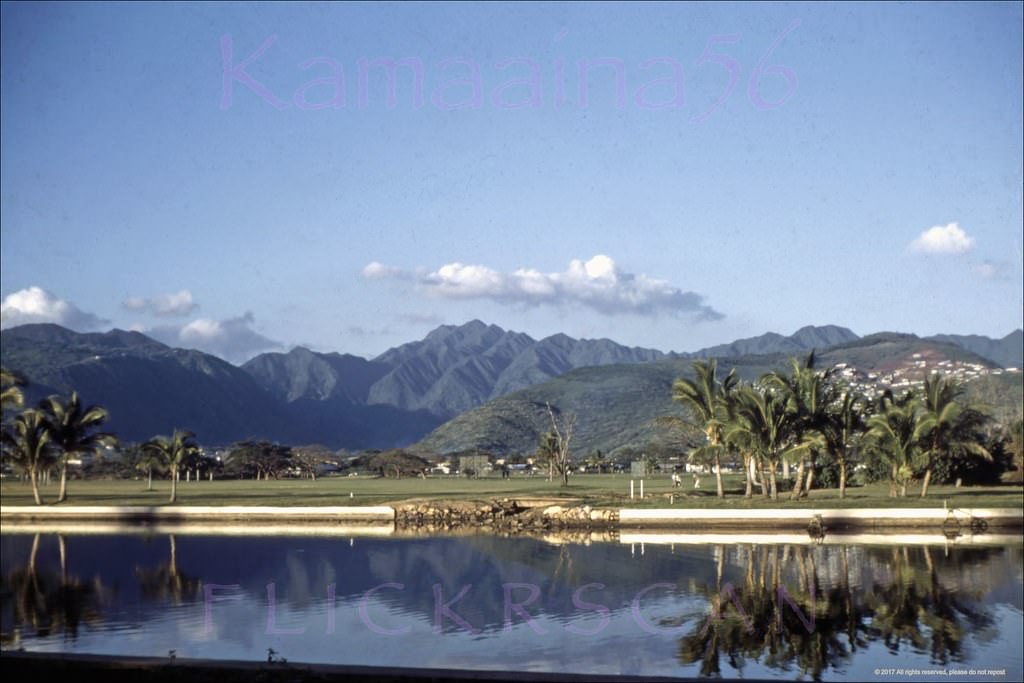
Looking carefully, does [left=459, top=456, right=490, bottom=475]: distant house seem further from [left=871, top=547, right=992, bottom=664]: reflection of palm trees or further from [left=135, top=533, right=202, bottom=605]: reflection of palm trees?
[left=871, top=547, right=992, bottom=664]: reflection of palm trees

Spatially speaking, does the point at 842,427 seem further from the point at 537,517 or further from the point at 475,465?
the point at 475,465

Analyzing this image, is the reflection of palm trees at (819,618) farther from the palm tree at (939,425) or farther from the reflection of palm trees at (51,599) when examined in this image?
the palm tree at (939,425)

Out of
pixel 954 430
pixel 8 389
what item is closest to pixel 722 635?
pixel 954 430

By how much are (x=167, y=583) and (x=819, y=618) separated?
19.1 m

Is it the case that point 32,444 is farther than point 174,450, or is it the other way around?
point 174,450

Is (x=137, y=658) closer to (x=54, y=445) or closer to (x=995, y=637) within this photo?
(x=995, y=637)

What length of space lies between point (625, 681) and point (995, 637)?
10.7 meters

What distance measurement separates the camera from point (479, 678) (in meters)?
15.5

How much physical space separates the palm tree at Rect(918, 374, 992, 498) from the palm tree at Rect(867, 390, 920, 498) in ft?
1.60

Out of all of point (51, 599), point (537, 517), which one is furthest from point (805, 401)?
point (51, 599)

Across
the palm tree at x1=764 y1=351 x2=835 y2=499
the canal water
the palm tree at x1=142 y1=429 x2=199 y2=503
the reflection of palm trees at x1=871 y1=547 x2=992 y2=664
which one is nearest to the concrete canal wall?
the canal water

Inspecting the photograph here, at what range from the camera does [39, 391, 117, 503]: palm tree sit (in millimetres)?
59219

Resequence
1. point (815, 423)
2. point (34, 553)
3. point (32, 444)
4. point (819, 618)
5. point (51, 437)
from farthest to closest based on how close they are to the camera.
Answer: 1. point (51, 437)
2. point (32, 444)
3. point (815, 423)
4. point (34, 553)
5. point (819, 618)

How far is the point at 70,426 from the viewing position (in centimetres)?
5956
